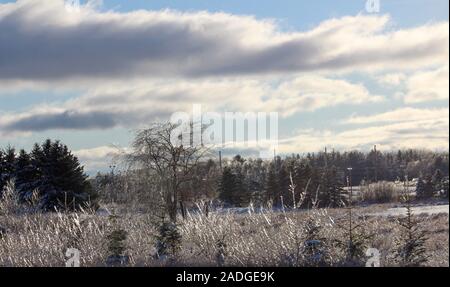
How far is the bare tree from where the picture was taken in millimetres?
21672

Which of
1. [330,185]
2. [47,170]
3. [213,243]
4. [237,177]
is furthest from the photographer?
[47,170]

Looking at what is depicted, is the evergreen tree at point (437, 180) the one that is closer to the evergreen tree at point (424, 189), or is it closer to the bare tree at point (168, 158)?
the evergreen tree at point (424, 189)

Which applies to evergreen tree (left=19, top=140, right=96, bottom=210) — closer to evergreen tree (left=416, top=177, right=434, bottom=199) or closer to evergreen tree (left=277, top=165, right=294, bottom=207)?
evergreen tree (left=277, top=165, right=294, bottom=207)

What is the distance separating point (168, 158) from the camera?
1001 inches

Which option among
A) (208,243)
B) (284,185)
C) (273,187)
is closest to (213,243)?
(208,243)

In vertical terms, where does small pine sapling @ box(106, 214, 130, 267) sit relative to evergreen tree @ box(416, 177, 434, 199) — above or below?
below

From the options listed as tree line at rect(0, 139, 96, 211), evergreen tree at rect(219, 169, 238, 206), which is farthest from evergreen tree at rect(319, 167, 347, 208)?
tree line at rect(0, 139, 96, 211)

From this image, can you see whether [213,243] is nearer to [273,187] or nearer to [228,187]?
[273,187]

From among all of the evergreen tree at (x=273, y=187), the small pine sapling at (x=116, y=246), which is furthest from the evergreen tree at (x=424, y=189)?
the small pine sapling at (x=116, y=246)

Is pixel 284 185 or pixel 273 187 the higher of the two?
pixel 284 185

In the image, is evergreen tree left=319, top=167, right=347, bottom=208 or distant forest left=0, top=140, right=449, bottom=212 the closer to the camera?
distant forest left=0, top=140, right=449, bottom=212

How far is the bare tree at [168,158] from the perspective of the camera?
21672mm

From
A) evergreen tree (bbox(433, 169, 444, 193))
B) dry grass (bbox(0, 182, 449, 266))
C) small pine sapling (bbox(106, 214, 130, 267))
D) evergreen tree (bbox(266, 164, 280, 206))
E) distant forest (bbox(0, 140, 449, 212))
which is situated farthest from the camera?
evergreen tree (bbox(266, 164, 280, 206))
